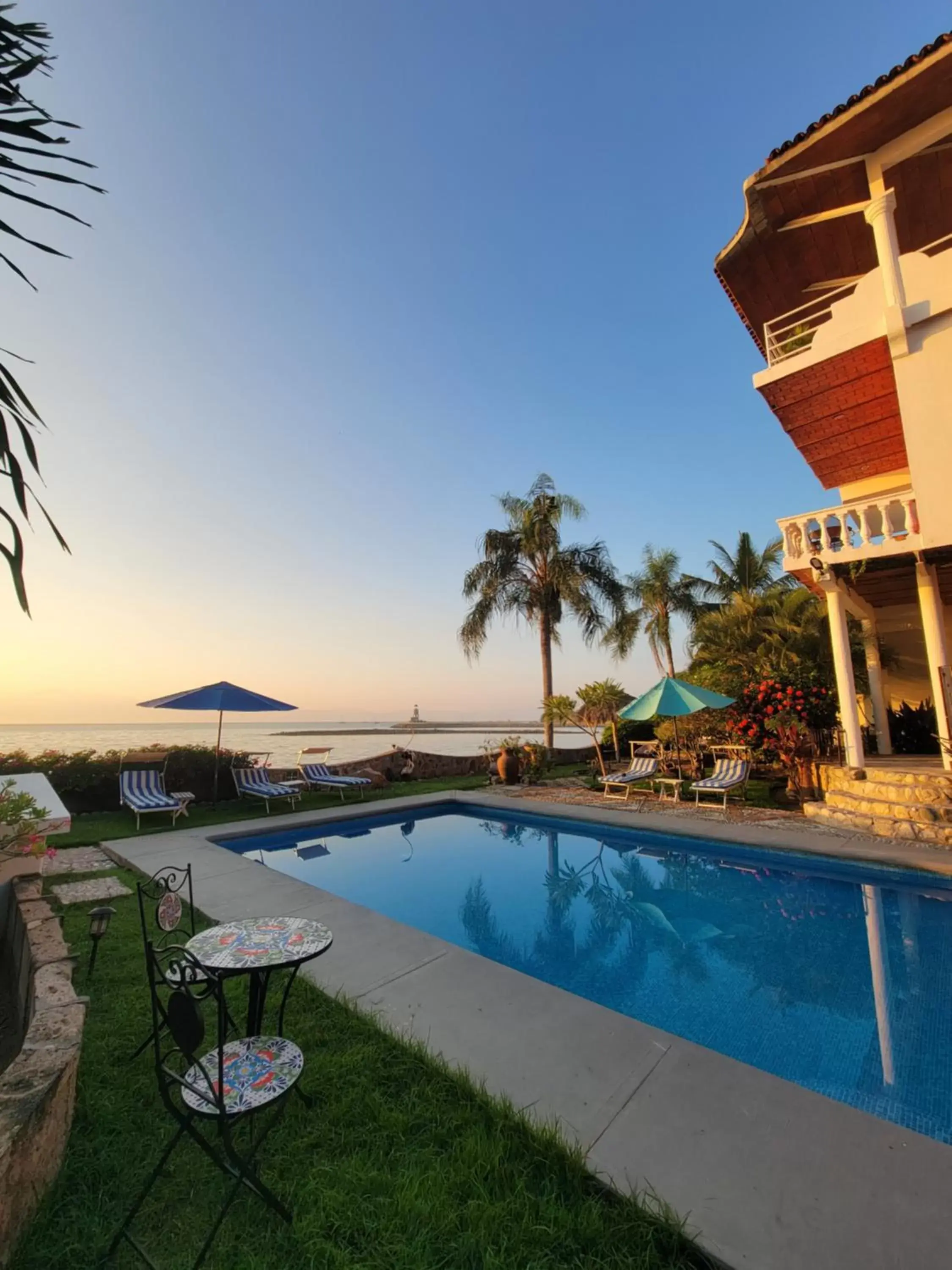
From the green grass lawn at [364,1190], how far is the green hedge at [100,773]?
31.3 feet

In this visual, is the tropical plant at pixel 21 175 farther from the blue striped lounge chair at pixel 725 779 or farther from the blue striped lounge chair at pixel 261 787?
the blue striped lounge chair at pixel 725 779

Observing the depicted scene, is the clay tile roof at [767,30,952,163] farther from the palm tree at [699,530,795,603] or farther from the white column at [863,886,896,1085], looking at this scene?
the palm tree at [699,530,795,603]

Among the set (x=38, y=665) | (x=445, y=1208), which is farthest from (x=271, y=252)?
(x=445, y=1208)

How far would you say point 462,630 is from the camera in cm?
1858

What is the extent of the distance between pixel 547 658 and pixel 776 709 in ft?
26.4

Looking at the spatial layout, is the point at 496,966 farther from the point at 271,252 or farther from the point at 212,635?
the point at 212,635

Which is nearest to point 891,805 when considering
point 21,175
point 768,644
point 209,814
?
point 768,644

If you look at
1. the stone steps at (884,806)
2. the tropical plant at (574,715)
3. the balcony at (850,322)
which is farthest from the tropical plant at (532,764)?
the balcony at (850,322)

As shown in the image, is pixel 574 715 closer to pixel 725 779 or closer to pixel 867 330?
pixel 725 779

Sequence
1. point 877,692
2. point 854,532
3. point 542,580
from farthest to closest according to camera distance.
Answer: point 542,580 < point 877,692 < point 854,532

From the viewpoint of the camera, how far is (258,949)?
103 inches

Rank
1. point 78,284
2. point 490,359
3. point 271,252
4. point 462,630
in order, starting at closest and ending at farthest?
1. point 78,284
2. point 271,252
3. point 490,359
4. point 462,630

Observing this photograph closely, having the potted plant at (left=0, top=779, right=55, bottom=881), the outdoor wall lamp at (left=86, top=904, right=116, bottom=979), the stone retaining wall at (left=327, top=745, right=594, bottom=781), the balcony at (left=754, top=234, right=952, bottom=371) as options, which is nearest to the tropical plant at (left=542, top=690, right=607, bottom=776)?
the stone retaining wall at (left=327, top=745, right=594, bottom=781)

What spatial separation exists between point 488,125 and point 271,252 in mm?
4507
